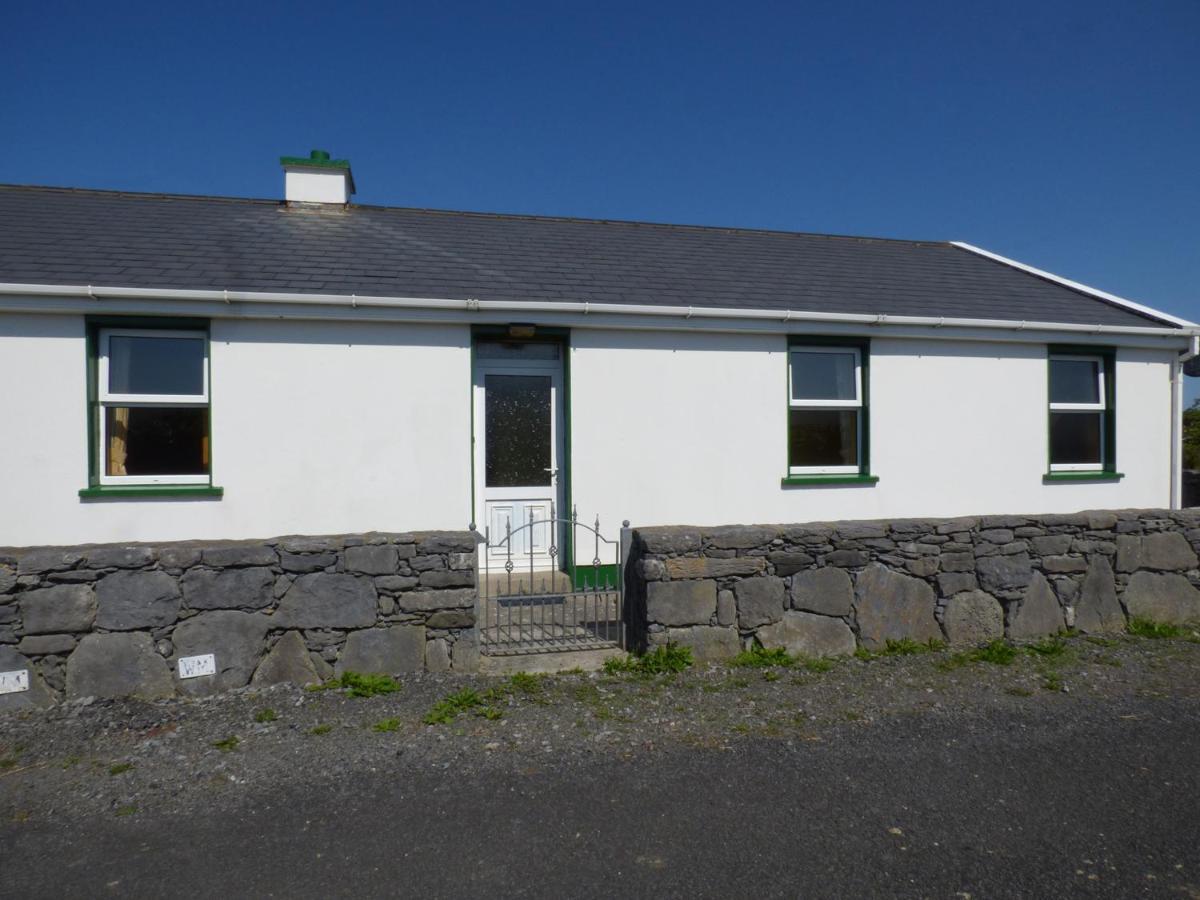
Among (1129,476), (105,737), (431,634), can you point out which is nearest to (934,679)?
(431,634)

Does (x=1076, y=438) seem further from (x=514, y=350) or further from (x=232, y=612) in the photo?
(x=232, y=612)

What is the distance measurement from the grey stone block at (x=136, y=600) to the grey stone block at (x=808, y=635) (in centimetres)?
405

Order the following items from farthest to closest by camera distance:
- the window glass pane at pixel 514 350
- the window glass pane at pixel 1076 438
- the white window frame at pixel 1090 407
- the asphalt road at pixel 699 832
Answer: the window glass pane at pixel 1076 438
the white window frame at pixel 1090 407
the window glass pane at pixel 514 350
the asphalt road at pixel 699 832

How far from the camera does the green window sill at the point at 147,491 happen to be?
7.36 metres

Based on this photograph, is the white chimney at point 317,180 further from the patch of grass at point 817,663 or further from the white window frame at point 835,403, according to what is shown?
the patch of grass at point 817,663

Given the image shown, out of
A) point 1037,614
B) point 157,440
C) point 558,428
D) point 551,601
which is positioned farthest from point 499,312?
point 1037,614

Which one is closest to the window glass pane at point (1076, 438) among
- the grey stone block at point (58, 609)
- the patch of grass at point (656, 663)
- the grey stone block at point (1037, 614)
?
the grey stone block at point (1037, 614)

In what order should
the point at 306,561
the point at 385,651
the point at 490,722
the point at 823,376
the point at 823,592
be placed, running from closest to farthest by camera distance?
1. the point at 490,722
2. the point at 306,561
3. the point at 385,651
4. the point at 823,592
5. the point at 823,376

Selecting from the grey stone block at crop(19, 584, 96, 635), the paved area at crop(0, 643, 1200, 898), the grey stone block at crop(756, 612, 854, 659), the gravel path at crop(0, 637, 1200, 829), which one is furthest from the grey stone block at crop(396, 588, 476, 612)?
the grey stone block at crop(756, 612, 854, 659)

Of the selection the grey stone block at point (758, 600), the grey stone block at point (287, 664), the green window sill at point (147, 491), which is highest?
the green window sill at point (147, 491)

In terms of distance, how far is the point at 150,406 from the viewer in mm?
7641

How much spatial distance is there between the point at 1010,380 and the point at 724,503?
4.06 metres

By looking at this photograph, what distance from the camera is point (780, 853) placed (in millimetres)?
3230

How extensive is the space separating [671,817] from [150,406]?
21.6 feet
